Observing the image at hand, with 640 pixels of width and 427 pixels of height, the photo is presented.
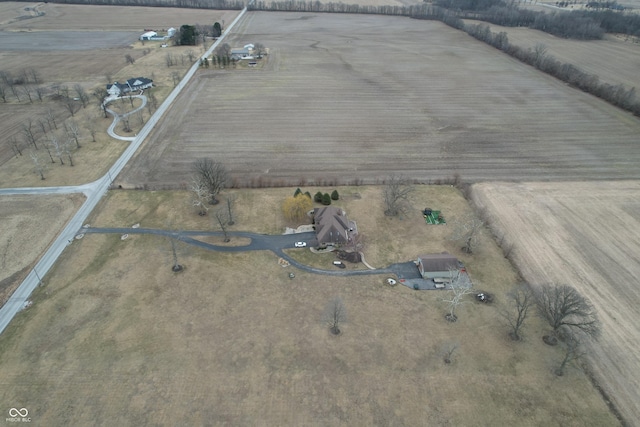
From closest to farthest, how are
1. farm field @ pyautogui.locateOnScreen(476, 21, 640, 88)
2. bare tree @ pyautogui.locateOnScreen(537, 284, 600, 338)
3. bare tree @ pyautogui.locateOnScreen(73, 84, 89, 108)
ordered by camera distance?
bare tree @ pyautogui.locateOnScreen(537, 284, 600, 338)
bare tree @ pyautogui.locateOnScreen(73, 84, 89, 108)
farm field @ pyautogui.locateOnScreen(476, 21, 640, 88)

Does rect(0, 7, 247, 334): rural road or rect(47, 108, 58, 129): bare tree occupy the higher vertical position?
rect(47, 108, 58, 129): bare tree

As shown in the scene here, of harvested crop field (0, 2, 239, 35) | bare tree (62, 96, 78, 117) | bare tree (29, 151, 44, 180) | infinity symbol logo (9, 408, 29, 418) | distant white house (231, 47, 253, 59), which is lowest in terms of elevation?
infinity symbol logo (9, 408, 29, 418)

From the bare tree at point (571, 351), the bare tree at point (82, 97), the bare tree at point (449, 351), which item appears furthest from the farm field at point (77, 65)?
the bare tree at point (571, 351)

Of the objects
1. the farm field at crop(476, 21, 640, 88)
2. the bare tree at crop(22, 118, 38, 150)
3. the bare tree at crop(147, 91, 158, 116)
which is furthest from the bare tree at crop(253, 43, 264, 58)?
the farm field at crop(476, 21, 640, 88)

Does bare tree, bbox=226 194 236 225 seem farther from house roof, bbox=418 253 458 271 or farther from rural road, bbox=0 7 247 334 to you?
house roof, bbox=418 253 458 271

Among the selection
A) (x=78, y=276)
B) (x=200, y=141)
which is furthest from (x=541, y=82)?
(x=78, y=276)

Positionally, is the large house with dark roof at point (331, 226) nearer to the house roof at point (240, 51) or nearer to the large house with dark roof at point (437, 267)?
the large house with dark roof at point (437, 267)

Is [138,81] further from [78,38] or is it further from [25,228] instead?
[78,38]

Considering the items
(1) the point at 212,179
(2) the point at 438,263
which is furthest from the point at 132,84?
(2) the point at 438,263
